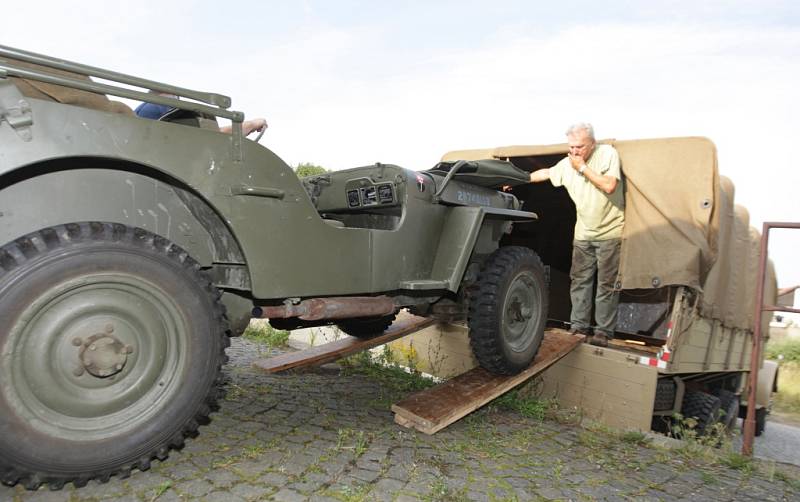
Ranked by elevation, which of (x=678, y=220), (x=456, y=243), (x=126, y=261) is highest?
(x=678, y=220)

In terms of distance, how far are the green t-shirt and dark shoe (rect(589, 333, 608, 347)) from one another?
2.88 feet

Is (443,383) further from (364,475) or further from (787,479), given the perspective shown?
(787,479)

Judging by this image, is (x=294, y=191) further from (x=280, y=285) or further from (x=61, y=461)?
(x=61, y=461)

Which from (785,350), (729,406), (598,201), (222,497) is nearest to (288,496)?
(222,497)

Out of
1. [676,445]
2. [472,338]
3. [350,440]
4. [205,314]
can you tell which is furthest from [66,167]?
[676,445]

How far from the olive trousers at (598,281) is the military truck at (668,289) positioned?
0.37 ft

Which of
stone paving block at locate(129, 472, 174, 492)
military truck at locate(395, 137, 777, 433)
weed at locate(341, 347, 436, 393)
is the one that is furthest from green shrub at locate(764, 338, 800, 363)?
stone paving block at locate(129, 472, 174, 492)

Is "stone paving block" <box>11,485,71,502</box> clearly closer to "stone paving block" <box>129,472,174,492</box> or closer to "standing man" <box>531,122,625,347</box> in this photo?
"stone paving block" <box>129,472,174,492</box>

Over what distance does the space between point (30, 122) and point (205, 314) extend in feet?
3.13

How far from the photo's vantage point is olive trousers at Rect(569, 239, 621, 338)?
4.69 m

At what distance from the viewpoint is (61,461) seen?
1880mm

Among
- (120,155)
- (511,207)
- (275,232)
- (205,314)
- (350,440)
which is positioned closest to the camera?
(120,155)

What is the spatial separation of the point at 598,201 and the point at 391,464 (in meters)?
3.12

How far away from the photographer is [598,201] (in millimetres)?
4617
